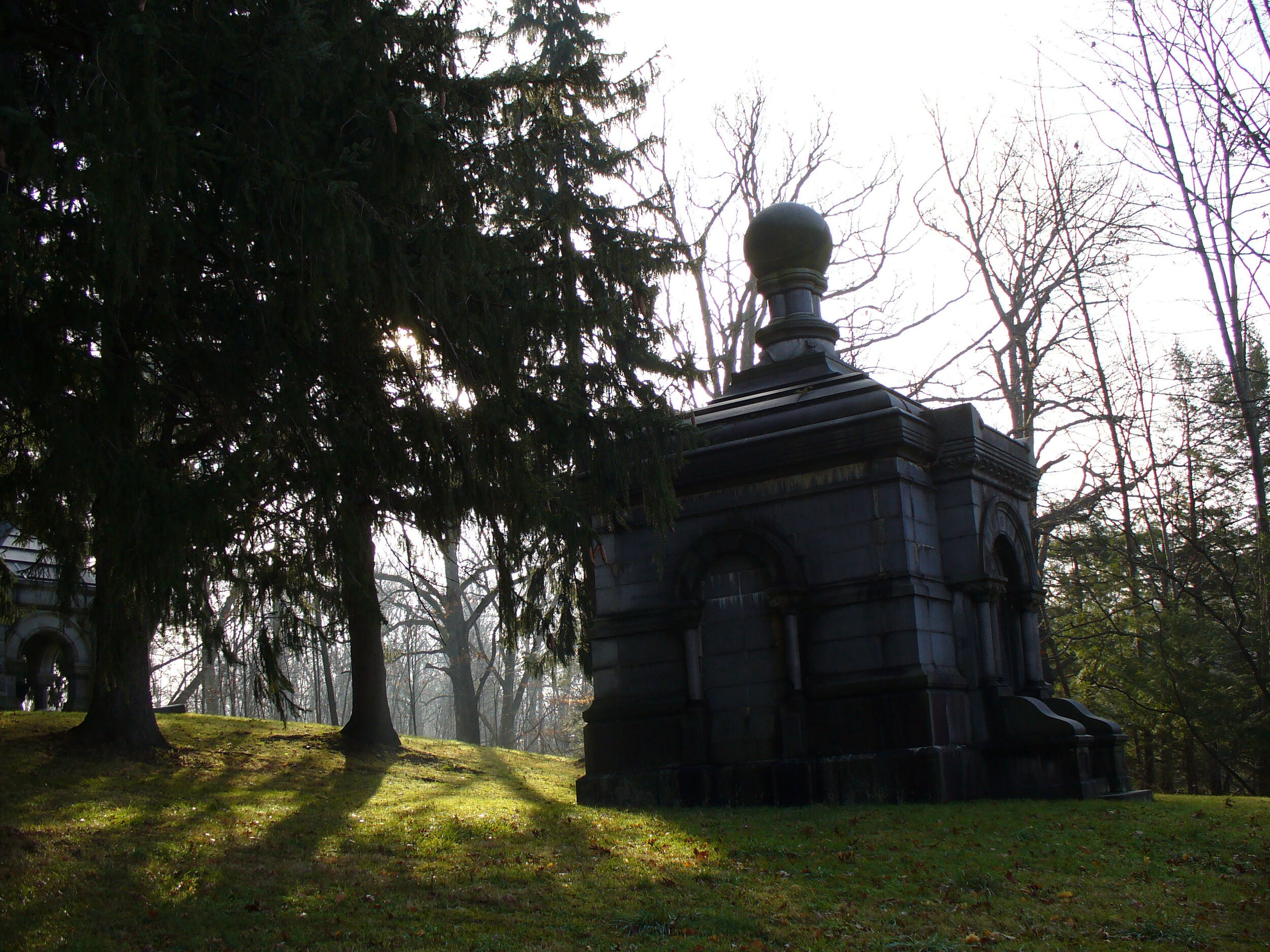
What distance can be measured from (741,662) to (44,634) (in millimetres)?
11993

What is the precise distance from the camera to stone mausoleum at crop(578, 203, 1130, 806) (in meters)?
10.3

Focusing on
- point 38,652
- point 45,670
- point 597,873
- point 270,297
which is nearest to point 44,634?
point 38,652

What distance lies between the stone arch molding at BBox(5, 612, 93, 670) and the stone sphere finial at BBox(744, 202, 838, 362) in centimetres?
1065

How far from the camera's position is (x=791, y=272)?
13.8 meters

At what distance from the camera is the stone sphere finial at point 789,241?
13703 mm

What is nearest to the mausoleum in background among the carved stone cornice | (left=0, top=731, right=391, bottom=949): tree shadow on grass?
(left=0, top=731, right=391, bottom=949): tree shadow on grass

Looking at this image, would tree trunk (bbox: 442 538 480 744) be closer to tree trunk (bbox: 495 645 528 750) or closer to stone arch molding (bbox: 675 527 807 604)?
tree trunk (bbox: 495 645 528 750)

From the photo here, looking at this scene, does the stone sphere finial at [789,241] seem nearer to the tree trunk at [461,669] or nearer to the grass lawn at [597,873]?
the grass lawn at [597,873]

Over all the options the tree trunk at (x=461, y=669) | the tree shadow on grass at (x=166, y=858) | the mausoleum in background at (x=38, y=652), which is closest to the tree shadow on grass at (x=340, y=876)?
the tree shadow on grass at (x=166, y=858)

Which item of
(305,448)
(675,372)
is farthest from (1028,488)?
(305,448)

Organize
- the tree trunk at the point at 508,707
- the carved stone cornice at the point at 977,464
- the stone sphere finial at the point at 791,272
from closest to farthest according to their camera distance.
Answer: the carved stone cornice at the point at 977,464 < the stone sphere finial at the point at 791,272 < the tree trunk at the point at 508,707

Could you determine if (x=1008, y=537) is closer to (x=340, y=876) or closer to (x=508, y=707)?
(x=340, y=876)

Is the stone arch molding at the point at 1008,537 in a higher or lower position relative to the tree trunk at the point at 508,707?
higher

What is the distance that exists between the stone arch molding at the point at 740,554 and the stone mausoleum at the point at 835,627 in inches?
0.7
